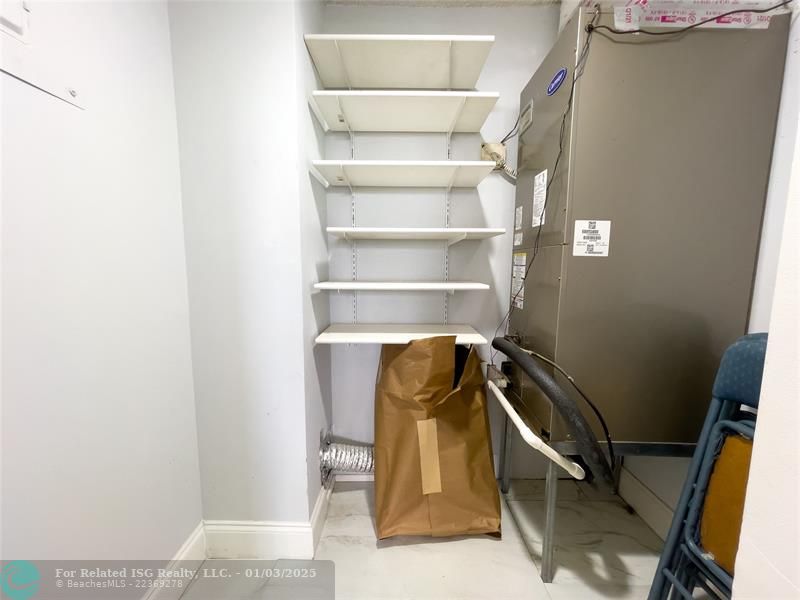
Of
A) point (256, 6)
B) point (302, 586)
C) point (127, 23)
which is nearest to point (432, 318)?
point (302, 586)

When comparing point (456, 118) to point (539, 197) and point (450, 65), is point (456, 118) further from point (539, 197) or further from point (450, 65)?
point (539, 197)

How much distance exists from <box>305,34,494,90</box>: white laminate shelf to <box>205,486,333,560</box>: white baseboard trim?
74.9 inches

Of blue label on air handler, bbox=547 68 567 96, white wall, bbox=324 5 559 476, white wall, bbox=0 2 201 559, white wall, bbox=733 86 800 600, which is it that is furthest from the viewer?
white wall, bbox=324 5 559 476

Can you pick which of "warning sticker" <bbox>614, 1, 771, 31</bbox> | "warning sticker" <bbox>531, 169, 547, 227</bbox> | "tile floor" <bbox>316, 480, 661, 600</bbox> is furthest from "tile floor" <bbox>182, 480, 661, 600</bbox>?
"warning sticker" <bbox>614, 1, 771, 31</bbox>

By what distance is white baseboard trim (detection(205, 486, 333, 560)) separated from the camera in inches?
47.6

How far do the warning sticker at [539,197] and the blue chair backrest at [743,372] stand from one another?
0.70 meters

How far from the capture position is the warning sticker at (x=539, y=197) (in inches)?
46.3

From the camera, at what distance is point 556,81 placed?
1.10 meters

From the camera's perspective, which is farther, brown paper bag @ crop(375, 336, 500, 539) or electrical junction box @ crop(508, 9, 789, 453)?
brown paper bag @ crop(375, 336, 500, 539)

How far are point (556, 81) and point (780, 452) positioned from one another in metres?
1.23

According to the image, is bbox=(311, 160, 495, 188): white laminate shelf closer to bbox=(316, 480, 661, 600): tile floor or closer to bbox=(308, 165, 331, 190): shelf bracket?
bbox=(308, 165, 331, 190): shelf bracket

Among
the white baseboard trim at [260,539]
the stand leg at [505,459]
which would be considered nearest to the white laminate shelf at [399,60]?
the stand leg at [505,459]

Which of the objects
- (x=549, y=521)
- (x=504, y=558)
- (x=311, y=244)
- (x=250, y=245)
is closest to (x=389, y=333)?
(x=311, y=244)

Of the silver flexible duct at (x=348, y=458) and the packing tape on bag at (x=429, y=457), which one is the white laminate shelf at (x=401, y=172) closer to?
the packing tape on bag at (x=429, y=457)
